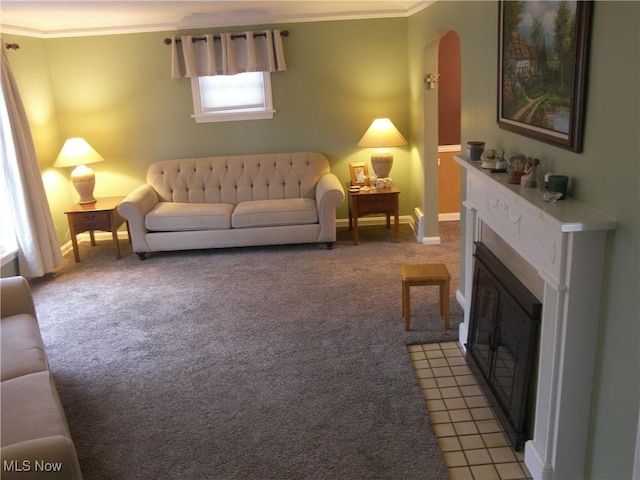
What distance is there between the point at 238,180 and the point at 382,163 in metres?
1.51

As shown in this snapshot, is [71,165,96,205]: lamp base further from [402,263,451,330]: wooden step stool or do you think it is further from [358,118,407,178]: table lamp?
[402,263,451,330]: wooden step stool

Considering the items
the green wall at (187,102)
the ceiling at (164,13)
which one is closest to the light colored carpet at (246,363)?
the green wall at (187,102)

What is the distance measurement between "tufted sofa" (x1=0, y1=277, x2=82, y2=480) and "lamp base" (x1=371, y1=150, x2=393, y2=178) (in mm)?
3488

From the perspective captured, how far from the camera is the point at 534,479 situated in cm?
225

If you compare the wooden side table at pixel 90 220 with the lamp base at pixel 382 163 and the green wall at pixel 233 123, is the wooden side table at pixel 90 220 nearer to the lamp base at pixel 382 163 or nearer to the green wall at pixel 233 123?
the green wall at pixel 233 123

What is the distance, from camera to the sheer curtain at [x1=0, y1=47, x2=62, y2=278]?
453 cm

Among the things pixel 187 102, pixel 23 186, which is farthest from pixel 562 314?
pixel 187 102

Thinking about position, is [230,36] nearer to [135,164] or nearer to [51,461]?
[135,164]

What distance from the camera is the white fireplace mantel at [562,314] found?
1823 mm

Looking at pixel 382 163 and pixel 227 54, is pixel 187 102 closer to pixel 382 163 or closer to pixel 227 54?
pixel 227 54

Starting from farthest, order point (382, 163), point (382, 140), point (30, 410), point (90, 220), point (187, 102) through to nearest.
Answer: point (187, 102) → point (382, 163) → point (382, 140) → point (90, 220) → point (30, 410)

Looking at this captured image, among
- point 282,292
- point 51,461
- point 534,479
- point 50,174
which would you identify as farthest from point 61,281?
point 534,479

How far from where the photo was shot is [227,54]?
5.49 meters

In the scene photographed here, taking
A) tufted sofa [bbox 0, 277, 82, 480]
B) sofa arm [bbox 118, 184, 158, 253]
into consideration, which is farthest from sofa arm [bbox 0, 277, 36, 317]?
sofa arm [bbox 118, 184, 158, 253]
